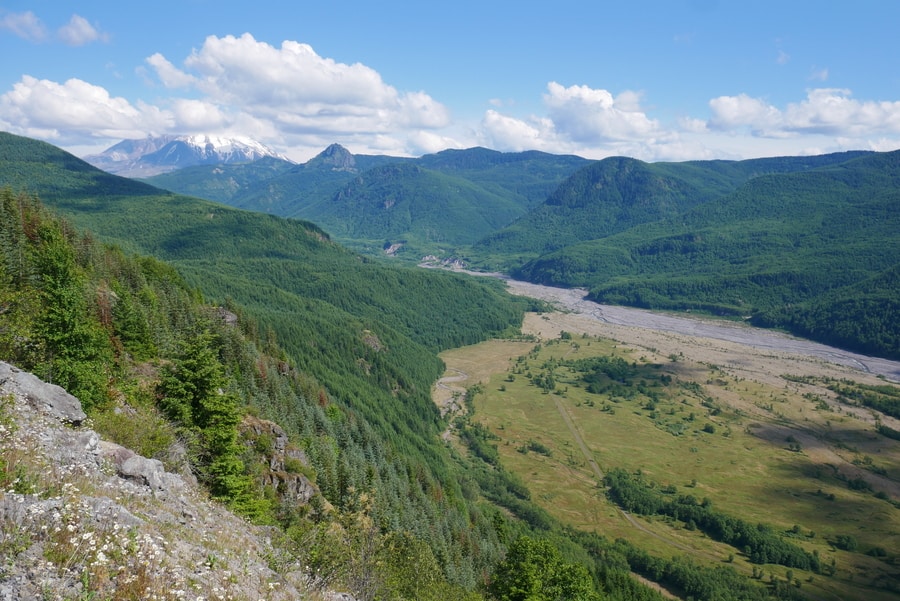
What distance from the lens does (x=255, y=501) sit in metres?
33.2

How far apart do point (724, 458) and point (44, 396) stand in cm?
16006

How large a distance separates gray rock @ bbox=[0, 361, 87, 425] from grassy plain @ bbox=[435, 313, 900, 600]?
107 meters

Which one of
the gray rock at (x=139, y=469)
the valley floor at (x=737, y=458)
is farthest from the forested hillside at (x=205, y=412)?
the valley floor at (x=737, y=458)

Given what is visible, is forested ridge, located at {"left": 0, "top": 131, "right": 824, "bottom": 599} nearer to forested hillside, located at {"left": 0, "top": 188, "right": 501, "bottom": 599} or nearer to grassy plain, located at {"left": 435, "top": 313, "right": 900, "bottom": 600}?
forested hillside, located at {"left": 0, "top": 188, "right": 501, "bottom": 599}

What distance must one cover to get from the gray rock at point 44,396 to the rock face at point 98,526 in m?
0.07

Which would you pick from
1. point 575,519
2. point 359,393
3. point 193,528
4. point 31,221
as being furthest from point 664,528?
point 31,221

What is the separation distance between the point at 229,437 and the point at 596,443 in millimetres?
136794

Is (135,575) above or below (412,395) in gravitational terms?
above

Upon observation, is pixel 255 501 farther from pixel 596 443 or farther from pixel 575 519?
pixel 596 443

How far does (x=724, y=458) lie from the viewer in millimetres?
141500

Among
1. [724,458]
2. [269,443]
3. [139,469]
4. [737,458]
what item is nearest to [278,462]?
[269,443]

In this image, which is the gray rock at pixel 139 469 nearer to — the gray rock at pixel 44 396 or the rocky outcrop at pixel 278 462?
the gray rock at pixel 44 396

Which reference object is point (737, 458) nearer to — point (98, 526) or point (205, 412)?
point (205, 412)

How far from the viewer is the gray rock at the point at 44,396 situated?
22.0 m
